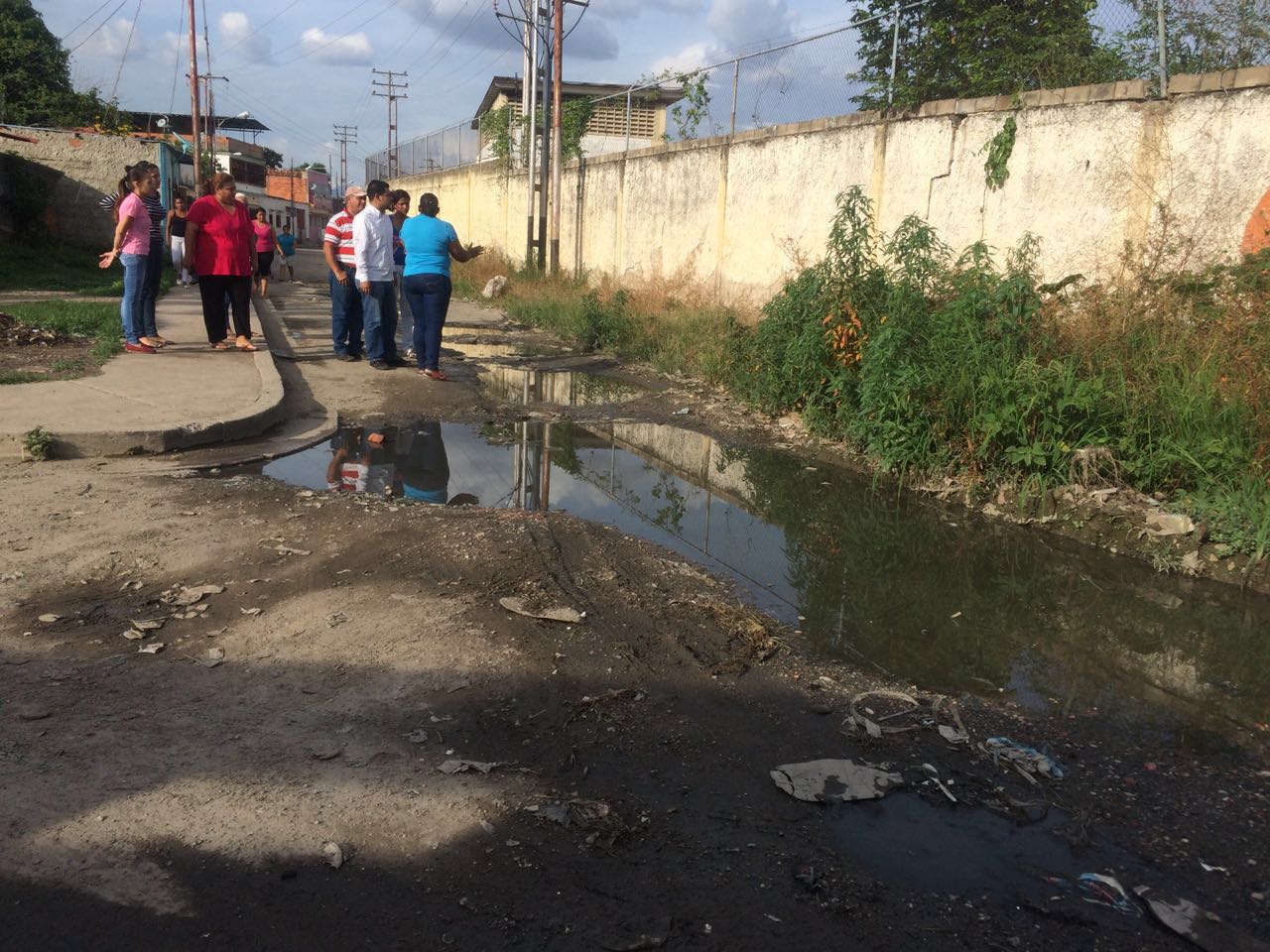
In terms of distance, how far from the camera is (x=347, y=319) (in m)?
10.9

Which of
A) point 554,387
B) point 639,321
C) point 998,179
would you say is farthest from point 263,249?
point 998,179

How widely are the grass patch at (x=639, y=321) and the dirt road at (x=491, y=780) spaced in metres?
7.03

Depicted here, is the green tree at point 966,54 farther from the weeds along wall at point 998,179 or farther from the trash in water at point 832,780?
the trash in water at point 832,780

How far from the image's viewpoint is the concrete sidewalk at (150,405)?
623cm

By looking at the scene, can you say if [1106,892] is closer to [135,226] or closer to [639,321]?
[135,226]

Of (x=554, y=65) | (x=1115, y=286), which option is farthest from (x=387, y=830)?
(x=554, y=65)

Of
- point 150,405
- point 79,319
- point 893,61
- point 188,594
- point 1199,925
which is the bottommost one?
point 1199,925

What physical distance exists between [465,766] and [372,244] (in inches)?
301

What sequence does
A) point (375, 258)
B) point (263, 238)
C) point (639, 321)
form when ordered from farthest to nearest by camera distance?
point (263, 238)
point (639, 321)
point (375, 258)

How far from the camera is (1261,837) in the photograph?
2.92m

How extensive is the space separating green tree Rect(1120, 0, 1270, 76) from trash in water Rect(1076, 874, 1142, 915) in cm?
720

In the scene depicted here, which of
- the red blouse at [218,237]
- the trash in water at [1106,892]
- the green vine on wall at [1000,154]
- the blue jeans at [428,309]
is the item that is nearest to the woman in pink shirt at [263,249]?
the red blouse at [218,237]

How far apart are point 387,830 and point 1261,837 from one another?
2.60m

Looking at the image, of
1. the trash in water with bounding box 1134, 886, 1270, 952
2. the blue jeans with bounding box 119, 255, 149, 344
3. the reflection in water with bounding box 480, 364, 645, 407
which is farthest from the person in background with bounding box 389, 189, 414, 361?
the trash in water with bounding box 1134, 886, 1270, 952
